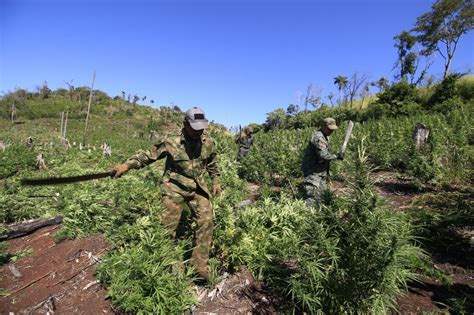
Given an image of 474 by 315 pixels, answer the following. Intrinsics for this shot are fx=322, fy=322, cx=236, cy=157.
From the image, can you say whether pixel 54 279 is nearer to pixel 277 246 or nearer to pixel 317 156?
pixel 277 246

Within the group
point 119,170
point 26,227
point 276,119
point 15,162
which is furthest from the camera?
point 276,119

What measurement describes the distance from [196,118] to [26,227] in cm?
354

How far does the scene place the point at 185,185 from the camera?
3855mm

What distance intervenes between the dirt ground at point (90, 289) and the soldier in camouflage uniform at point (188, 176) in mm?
414

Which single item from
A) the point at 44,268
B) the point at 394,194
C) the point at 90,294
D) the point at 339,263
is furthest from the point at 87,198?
the point at 394,194

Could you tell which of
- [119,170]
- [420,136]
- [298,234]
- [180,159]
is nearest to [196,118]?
[180,159]

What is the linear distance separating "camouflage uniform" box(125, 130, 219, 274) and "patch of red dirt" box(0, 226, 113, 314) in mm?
1043

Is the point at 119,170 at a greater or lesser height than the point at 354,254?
greater

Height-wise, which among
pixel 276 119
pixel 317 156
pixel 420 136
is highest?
pixel 276 119

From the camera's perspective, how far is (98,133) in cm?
3594

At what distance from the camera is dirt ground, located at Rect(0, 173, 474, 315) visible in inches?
131

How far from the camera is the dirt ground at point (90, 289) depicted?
10.9 ft

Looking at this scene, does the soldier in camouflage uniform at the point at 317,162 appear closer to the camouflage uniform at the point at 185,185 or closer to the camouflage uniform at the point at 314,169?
the camouflage uniform at the point at 314,169

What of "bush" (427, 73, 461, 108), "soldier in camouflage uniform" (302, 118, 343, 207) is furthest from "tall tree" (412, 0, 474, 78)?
"soldier in camouflage uniform" (302, 118, 343, 207)
